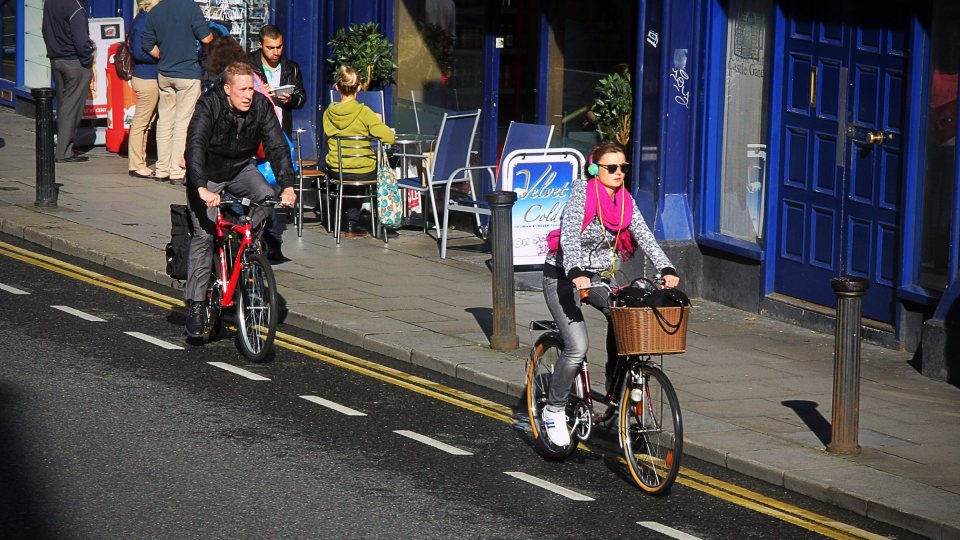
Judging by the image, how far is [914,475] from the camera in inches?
302

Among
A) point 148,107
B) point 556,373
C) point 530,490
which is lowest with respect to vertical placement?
point 530,490

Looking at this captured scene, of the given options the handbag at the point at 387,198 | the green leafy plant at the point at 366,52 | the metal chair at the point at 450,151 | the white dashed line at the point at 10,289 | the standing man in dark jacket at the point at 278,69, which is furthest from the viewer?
the green leafy plant at the point at 366,52

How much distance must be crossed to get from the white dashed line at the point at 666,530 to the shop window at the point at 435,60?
9161mm

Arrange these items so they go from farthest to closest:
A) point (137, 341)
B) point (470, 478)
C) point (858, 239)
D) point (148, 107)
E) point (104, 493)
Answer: point (148, 107) < point (858, 239) < point (137, 341) < point (470, 478) < point (104, 493)

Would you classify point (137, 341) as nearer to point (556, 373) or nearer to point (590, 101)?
point (556, 373)

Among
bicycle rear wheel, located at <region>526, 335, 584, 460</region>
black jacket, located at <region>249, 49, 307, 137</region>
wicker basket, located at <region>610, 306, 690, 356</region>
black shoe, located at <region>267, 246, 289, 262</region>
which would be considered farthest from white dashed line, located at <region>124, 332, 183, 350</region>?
black jacket, located at <region>249, 49, 307, 137</region>

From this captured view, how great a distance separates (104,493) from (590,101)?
812cm

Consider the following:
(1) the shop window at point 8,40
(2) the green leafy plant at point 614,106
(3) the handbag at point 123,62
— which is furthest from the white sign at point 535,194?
(1) the shop window at point 8,40

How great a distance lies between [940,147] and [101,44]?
12.4m

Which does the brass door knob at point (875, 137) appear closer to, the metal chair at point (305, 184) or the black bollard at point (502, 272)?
the black bollard at point (502, 272)

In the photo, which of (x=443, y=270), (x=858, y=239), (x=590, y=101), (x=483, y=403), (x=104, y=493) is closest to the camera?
(x=104, y=493)

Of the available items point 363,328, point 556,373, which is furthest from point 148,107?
point 556,373

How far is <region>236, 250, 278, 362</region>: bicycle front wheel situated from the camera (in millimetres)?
9695

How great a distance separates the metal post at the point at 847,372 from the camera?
26.3 ft
